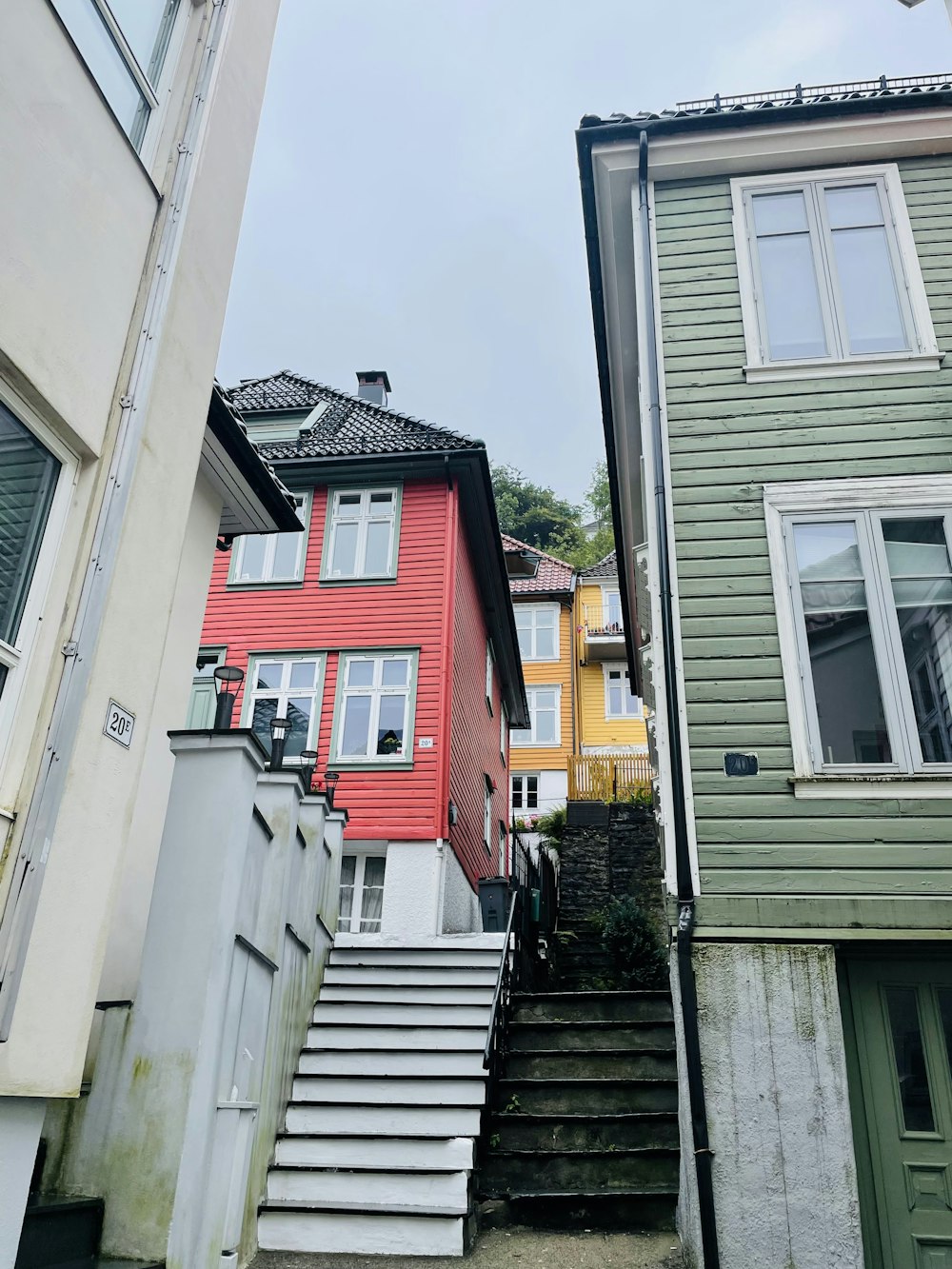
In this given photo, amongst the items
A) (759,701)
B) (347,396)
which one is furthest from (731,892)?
Result: (347,396)

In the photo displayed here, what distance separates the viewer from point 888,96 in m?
8.33

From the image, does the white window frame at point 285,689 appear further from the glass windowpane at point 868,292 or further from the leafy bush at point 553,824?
the leafy bush at point 553,824

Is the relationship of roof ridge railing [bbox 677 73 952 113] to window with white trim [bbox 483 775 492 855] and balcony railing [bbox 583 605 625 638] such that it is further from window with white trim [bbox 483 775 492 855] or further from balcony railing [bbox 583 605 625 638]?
balcony railing [bbox 583 605 625 638]

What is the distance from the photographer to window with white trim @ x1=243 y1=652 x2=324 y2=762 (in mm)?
14797

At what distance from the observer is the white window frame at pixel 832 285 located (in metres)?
7.75

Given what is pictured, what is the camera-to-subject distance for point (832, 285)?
320 inches

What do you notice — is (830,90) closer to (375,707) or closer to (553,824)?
(375,707)

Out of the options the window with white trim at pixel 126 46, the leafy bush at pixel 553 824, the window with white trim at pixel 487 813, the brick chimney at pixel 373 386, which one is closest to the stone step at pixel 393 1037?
the window with white trim at pixel 126 46

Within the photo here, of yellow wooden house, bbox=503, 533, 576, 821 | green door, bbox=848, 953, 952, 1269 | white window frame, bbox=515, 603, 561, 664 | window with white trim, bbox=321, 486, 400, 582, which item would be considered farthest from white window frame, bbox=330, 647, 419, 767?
white window frame, bbox=515, 603, 561, 664

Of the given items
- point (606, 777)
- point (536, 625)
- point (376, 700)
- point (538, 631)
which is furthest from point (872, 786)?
point (536, 625)

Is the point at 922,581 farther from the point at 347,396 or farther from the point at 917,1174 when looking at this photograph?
the point at 347,396

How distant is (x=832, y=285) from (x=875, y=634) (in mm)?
3147

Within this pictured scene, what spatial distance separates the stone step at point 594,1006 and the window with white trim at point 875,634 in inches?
157

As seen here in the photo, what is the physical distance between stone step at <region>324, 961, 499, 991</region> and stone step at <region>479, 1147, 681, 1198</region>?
217cm
